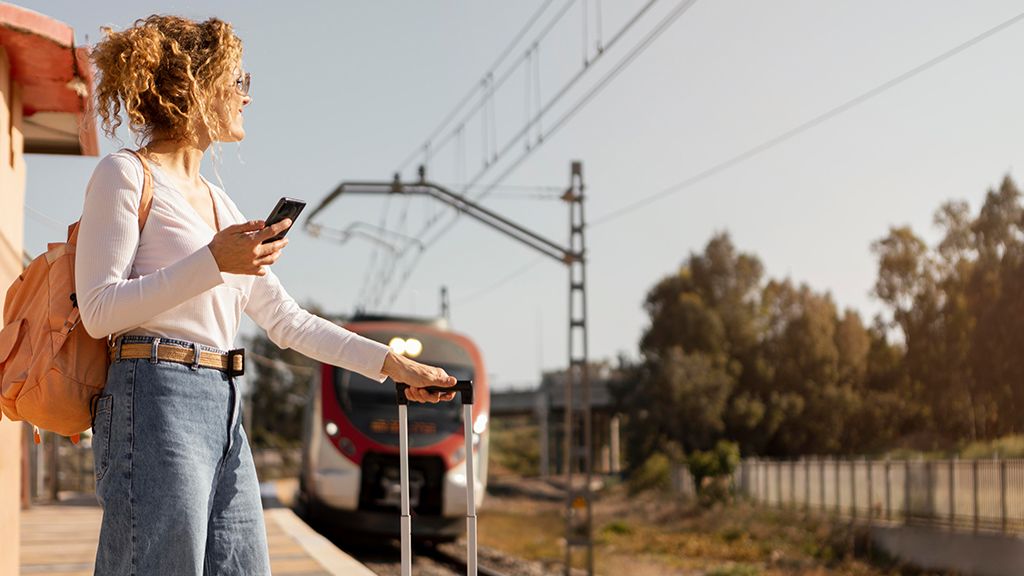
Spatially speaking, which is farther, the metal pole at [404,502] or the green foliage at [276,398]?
the green foliage at [276,398]

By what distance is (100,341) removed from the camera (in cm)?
242

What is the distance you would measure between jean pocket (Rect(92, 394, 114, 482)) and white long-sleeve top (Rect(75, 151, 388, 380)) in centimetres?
13

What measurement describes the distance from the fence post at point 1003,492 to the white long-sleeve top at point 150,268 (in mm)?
18952

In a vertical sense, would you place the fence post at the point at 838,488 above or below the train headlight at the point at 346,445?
below

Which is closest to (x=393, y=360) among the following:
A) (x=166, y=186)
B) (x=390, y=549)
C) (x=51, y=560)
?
(x=166, y=186)

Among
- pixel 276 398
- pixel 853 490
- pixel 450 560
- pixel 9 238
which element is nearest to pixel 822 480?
pixel 853 490

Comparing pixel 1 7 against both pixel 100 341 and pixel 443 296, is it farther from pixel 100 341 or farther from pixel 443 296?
pixel 443 296

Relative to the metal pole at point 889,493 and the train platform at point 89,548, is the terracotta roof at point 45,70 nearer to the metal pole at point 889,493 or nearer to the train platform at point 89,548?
the train platform at point 89,548

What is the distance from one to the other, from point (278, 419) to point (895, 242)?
1588 inches

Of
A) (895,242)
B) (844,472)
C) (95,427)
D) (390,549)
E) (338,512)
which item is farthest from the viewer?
(895,242)

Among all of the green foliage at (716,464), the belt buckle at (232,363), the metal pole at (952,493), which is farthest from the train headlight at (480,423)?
the green foliage at (716,464)

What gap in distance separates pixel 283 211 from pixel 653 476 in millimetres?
45515

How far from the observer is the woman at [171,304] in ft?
7.48

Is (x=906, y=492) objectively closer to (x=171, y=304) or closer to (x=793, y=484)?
(x=793, y=484)
